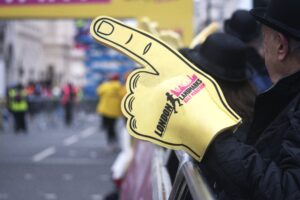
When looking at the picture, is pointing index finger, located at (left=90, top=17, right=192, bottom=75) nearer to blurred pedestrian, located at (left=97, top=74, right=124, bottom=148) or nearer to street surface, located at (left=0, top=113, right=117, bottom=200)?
street surface, located at (left=0, top=113, right=117, bottom=200)

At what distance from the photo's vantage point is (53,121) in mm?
23375

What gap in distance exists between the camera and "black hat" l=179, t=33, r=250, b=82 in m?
2.29

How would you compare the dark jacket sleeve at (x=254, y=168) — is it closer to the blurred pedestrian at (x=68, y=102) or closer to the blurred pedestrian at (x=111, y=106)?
the blurred pedestrian at (x=111, y=106)

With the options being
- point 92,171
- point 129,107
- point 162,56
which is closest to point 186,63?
point 162,56

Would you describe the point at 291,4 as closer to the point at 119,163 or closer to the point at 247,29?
the point at 247,29

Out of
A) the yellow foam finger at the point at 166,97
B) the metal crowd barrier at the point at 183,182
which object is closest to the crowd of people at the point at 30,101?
the metal crowd barrier at the point at 183,182

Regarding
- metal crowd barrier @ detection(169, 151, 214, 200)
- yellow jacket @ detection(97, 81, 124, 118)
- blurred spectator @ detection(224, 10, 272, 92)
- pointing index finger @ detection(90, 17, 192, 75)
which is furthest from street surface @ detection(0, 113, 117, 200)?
pointing index finger @ detection(90, 17, 192, 75)

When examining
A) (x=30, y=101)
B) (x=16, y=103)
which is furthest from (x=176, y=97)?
(x=30, y=101)

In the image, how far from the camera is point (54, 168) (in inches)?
392

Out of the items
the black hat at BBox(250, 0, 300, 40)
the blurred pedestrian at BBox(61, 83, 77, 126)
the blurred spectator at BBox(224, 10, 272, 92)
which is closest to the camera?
the black hat at BBox(250, 0, 300, 40)

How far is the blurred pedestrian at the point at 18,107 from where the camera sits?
60.4ft

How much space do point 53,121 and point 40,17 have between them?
13.6 m

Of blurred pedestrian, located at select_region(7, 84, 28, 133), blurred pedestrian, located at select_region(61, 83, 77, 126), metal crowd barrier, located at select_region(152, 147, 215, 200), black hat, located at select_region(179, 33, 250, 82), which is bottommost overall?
blurred pedestrian, located at select_region(61, 83, 77, 126)

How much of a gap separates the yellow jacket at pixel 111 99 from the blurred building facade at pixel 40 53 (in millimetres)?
20984
